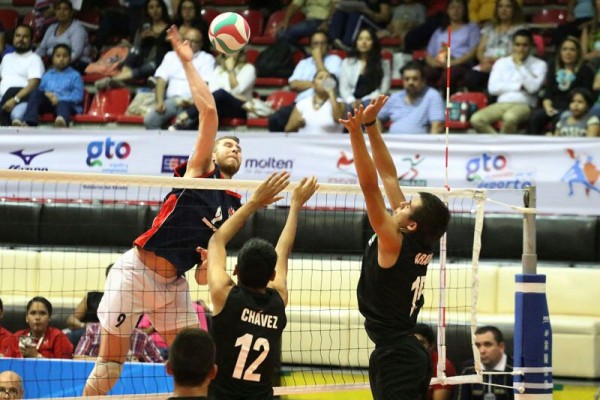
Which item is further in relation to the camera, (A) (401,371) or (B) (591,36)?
(B) (591,36)

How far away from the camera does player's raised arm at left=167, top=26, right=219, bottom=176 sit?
7.41m

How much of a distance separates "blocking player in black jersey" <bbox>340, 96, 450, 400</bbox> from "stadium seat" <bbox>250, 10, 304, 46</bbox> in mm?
10183

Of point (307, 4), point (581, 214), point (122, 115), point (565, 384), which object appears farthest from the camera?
point (307, 4)

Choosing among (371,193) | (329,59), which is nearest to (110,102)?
(329,59)

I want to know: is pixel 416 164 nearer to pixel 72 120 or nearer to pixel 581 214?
pixel 581 214

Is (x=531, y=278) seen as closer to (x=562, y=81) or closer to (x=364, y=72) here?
(x=562, y=81)

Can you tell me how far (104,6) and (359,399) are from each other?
32.3ft

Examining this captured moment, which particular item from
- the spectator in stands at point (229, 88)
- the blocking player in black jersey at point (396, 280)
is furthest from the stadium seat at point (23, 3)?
the blocking player in black jersey at point (396, 280)

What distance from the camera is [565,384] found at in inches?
432

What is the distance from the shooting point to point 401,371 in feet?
22.3

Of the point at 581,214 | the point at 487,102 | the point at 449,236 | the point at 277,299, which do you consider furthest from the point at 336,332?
the point at 277,299

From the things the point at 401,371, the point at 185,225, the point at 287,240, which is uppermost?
the point at 185,225

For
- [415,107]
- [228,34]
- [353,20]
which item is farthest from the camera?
[353,20]

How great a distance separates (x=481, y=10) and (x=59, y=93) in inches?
256
